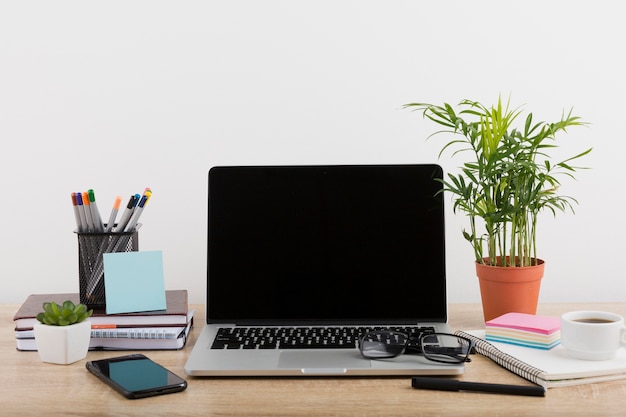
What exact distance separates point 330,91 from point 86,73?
514 millimetres

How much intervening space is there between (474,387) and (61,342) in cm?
63

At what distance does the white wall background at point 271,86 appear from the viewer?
1.62 m

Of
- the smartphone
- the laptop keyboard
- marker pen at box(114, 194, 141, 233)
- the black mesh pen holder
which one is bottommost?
the smartphone

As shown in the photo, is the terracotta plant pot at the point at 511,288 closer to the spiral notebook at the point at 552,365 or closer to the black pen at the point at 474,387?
the spiral notebook at the point at 552,365

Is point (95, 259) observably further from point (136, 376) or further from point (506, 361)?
point (506, 361)

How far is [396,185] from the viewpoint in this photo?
143 cm

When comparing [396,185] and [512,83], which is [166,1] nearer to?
[396,185]

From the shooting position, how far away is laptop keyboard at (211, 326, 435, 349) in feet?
4.15

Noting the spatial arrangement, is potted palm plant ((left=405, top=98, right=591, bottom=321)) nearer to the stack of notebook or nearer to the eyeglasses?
the eyeglasses

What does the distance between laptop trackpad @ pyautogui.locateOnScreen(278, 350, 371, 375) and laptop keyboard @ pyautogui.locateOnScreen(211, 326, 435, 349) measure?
0.03 meters

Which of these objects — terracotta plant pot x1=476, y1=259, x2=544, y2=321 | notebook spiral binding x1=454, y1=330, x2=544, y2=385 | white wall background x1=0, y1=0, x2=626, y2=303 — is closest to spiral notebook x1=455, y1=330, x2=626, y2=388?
notebook spiral binding x1=454, y1=330, x2=544, y2=385

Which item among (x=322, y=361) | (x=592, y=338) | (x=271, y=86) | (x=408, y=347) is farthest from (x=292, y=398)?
(x=271, y=86)

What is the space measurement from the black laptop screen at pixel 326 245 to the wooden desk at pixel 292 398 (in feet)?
0.79

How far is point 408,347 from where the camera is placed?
47.8 inches
